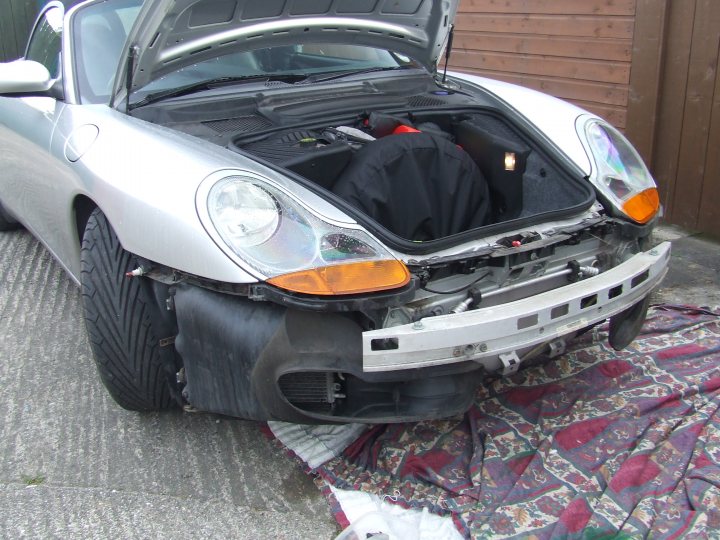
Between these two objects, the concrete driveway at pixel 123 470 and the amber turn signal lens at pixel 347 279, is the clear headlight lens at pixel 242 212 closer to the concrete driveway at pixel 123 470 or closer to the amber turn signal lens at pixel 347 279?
the amber turn signal lens at pixel 347 279

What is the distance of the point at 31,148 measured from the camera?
3301 millimetres

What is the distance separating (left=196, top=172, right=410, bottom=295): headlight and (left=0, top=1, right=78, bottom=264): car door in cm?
98

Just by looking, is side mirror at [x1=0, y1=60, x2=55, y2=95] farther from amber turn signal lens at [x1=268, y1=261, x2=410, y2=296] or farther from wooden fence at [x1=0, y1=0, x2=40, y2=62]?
wooden fence at [x1=0, y1=0, x2=40, y2=62]

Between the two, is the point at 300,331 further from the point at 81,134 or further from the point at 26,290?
the point at 26,290

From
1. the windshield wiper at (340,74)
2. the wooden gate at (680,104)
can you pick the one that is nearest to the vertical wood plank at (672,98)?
the wooden gate at (680,104)

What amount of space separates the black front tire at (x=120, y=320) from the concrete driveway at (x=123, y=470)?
0.25 m

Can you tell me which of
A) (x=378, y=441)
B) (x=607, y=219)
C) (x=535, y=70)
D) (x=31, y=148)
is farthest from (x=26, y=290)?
(x=535, y=70)

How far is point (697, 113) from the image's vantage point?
4688 mm

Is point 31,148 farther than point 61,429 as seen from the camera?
Yes

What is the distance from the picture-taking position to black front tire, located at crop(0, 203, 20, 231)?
4.81 m

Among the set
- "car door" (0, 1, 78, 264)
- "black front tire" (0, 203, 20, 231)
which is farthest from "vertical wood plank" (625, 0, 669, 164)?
"black front tire" (0, 203, 20, 231)

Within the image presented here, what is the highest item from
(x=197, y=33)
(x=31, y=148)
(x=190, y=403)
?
(x=197, y=33)

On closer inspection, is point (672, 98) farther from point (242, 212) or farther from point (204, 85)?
point (242, 212)

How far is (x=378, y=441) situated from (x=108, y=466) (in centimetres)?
97
